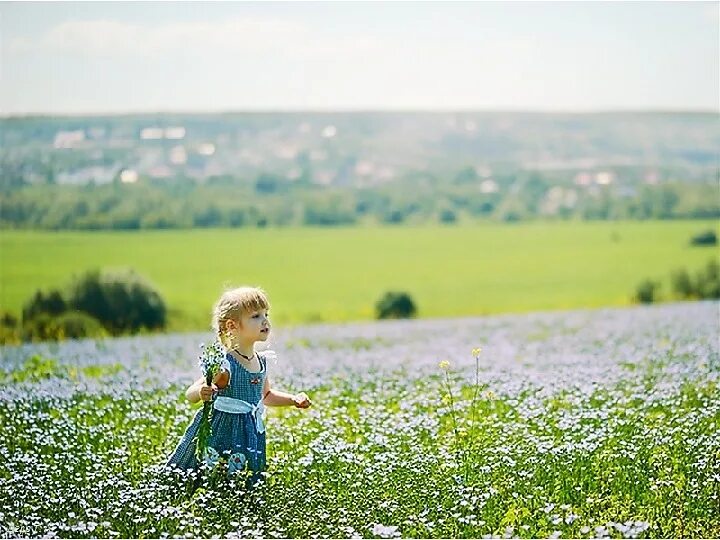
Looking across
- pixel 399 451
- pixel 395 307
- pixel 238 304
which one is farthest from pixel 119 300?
pixel 238 304

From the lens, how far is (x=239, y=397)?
5.15m

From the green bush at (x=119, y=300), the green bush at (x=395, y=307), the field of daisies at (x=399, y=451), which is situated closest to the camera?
the field of daisies at (x=399, y=451)

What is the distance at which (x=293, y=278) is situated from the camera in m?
12.1

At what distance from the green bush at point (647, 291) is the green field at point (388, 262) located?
76 millimetres

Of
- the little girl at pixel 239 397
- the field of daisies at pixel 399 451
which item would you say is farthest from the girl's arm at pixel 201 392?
Answer: the field of daisies at pixel 399 451

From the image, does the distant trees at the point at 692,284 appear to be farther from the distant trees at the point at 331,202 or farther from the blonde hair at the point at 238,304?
the blonde hair at the point at 238,304

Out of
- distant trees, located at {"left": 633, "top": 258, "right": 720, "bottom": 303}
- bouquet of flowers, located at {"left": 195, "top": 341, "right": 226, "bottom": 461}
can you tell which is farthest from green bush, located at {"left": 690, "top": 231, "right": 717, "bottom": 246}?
bouquet of flowers, located at {"left": 195, "top": 341, "right": 226, "bottom": 461}

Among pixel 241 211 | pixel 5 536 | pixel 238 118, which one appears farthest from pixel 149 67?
pixel 5 536

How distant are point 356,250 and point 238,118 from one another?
6.89 feet

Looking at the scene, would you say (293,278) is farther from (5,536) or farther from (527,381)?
(5,536)

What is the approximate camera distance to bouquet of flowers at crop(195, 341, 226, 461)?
4980mm

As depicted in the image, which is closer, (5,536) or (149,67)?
(5,536)

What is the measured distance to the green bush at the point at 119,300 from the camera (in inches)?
431

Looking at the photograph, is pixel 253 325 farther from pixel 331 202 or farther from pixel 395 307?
pixel 331 202
